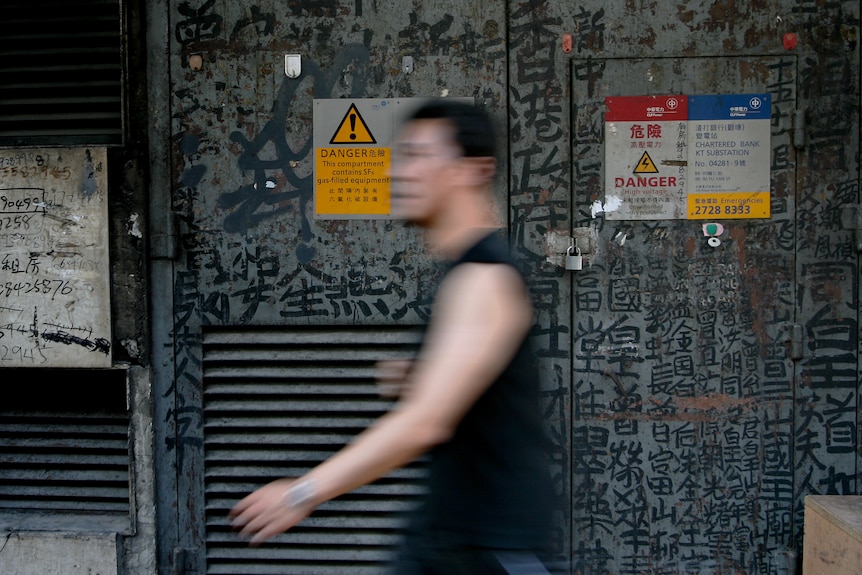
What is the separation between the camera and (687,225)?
3768 mm

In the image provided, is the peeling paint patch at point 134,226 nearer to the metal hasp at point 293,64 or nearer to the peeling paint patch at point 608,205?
the metal hasp at point 293,64

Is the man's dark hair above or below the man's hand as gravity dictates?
above

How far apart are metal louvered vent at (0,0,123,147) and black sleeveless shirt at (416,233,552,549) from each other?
10.2 feet

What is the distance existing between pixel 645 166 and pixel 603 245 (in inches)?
17.7

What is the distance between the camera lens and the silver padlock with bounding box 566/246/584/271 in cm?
374

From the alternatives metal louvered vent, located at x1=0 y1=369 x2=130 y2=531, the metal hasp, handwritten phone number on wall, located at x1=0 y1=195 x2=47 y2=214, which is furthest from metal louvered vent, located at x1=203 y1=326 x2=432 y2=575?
the metal hasp

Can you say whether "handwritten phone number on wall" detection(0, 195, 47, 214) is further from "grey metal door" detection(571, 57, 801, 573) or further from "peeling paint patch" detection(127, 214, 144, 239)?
"grey metal door" detection(571, 57, 801, 573)

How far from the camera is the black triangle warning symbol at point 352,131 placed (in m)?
3.82

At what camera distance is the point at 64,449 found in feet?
13.5

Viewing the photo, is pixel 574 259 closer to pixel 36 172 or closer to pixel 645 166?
pixel 645 166

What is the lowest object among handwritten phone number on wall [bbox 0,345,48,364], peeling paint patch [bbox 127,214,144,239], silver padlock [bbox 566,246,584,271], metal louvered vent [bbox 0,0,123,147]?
handwritten phone number on wall [bbox 0,345,48,364]

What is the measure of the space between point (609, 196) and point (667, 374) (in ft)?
3.14

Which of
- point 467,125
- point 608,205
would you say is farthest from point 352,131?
point 467,125

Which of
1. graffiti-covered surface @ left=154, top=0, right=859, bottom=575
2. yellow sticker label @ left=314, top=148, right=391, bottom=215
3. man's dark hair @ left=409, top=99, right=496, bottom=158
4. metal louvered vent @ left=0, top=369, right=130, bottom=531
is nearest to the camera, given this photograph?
man's dark hair @ left=409, top=99, right=496, bottom=158
